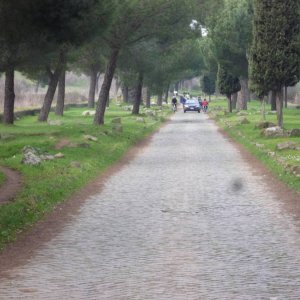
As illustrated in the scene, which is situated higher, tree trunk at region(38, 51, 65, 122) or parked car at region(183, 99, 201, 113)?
tree trunk at region(38, 51, 65, 122)

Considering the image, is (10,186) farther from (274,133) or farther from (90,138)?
(274,133)

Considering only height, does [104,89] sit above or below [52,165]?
above

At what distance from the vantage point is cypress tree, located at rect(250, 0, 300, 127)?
3488cm

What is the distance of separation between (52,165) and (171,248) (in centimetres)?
1075

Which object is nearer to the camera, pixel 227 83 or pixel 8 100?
pixel 8 100

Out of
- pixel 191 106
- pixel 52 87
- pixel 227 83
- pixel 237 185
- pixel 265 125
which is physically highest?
pixel 227 83

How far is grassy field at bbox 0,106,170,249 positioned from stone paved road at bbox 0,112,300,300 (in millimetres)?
885

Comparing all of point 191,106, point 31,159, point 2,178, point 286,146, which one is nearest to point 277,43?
point 286,146

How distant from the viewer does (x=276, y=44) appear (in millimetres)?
35312

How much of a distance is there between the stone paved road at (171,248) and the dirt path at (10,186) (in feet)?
5.97

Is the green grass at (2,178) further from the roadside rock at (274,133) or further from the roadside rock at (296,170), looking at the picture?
the roadside rock at (274,133)

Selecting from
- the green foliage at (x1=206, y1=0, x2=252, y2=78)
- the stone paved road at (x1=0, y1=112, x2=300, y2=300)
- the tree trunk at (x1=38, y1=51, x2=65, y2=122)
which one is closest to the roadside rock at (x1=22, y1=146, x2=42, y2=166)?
the stone paved road at (x1=0, y1=112, x2=300, y2=300)

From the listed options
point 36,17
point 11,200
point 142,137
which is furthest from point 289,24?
point 11,200

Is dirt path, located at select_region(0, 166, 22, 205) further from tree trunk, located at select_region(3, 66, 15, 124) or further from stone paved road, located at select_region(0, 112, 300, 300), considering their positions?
tree trunk, located at select_region(3, 66, 15, 124)
